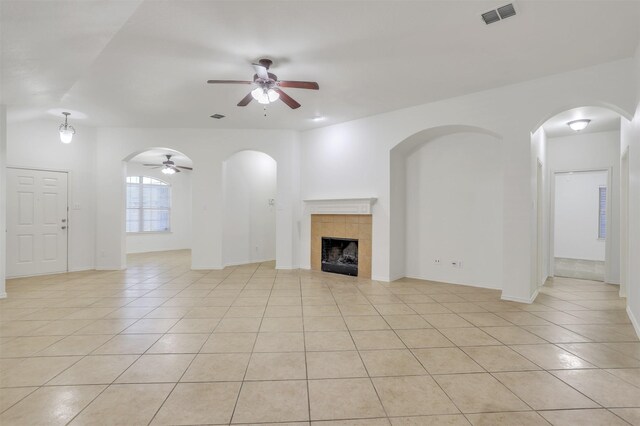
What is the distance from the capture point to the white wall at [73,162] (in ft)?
18.9

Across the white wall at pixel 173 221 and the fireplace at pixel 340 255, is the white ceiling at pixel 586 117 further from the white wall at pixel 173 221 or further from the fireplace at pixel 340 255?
the white wall at pixel 173 221

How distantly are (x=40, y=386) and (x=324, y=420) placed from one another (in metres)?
1.98

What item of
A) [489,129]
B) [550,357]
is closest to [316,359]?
[550,357]

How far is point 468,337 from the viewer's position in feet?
9.70

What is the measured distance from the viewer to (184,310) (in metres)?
3.78

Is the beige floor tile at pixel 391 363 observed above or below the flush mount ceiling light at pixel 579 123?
below

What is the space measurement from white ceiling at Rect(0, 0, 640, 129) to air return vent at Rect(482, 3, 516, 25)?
7 centimetres

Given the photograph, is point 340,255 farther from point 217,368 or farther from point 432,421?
point 432,421

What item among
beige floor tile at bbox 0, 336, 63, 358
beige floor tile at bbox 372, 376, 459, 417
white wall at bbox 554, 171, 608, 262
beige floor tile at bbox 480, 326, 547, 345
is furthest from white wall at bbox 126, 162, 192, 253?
white wall at bbox 554, 171, 608, 262

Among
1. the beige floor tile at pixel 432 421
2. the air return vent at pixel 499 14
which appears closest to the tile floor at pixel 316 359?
the beige floor tile at pixel 432 421

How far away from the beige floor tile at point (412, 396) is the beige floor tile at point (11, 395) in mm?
2319

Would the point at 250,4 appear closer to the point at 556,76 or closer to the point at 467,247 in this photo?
the point at 556,76

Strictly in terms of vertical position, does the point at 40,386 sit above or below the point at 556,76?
below

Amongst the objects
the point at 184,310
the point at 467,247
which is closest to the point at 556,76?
the point at 467,247
